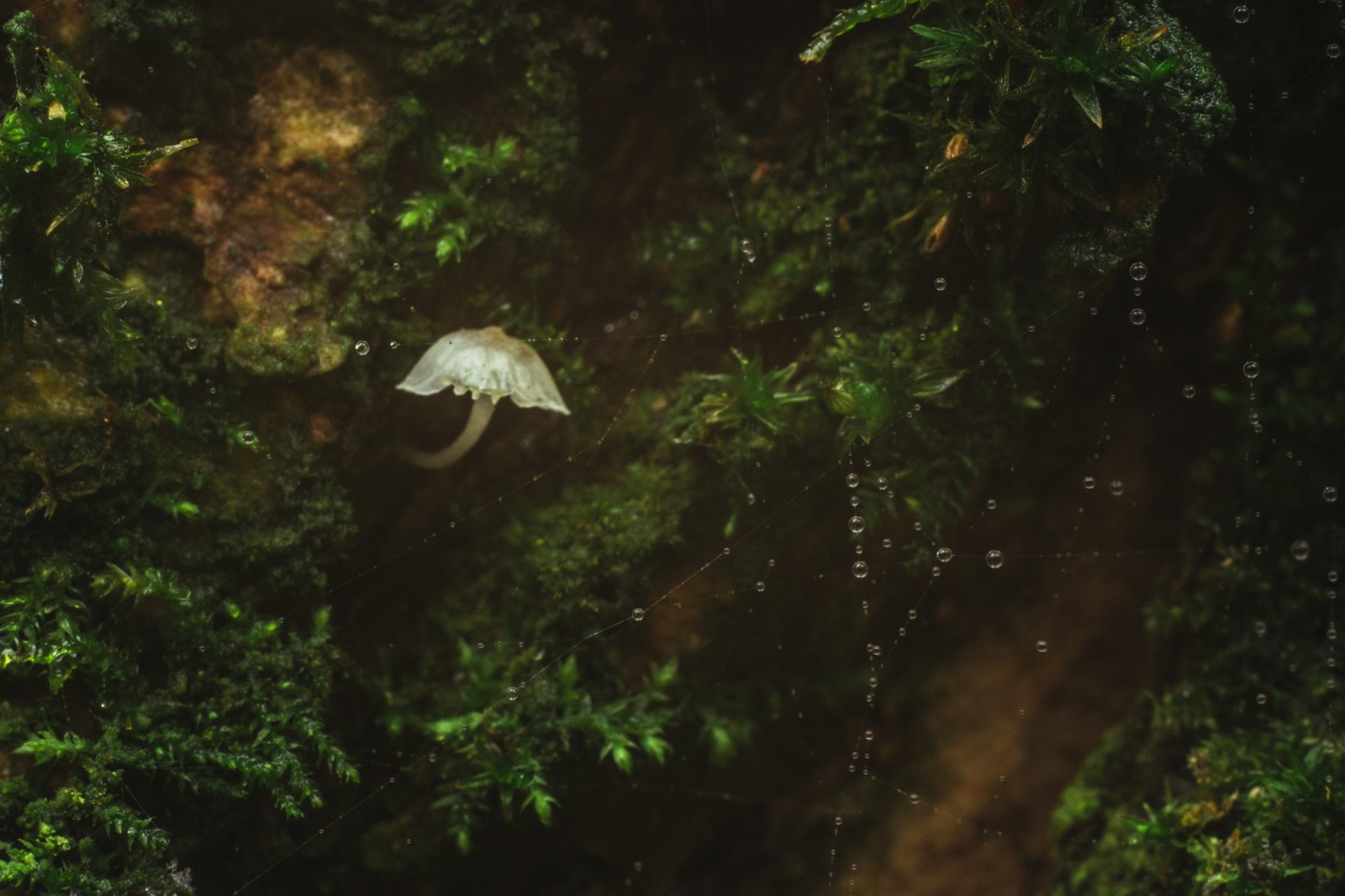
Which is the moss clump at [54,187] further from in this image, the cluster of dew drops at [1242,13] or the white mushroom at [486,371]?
the cluster of dew drops at [1242,13]

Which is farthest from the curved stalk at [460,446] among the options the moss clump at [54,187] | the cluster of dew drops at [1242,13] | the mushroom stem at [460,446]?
the cluster of dew drops at [1242,13]

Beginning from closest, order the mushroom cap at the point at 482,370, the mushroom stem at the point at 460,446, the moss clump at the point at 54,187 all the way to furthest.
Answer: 1. the moss clump at the point at 54,187
2. the mushroom cap at the point at 482,370
3. the mushroom stem at the point at 460,446

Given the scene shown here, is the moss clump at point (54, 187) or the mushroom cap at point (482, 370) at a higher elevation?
the moss clump at point (54, 187)

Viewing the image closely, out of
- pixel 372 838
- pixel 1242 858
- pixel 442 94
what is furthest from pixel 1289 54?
pixel 372 838

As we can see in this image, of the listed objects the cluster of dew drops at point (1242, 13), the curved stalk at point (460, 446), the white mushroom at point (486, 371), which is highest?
the cluster of dew drops at point (1242, 13)

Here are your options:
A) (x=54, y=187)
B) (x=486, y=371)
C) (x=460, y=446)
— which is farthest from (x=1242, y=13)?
(x=54, y=187)

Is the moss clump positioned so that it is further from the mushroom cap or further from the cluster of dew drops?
the cluster of dew drops
